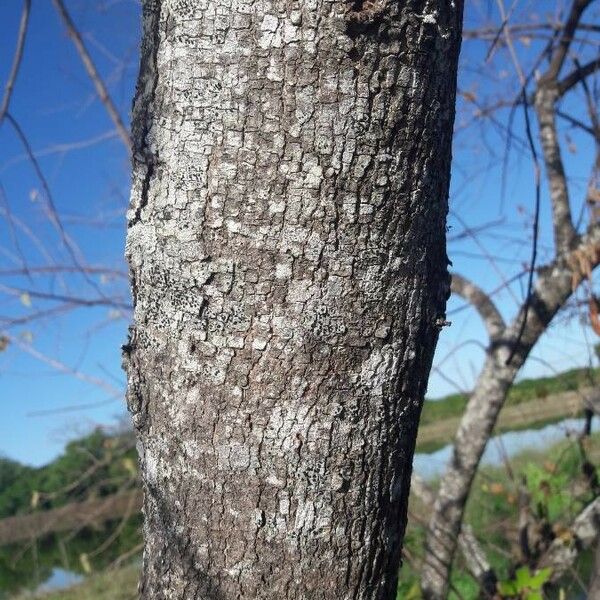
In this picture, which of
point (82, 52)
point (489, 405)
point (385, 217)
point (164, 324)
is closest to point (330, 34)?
point (385, 217)

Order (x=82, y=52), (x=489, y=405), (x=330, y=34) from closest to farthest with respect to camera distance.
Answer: (x=330, y=34)
(x=82, y=52)
(x=489, y=405)

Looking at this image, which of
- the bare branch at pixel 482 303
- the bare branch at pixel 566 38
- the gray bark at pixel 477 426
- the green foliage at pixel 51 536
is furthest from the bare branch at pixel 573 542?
the green foliage at pixel 51 536

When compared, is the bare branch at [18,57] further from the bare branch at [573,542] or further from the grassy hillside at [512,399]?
the grassy hillside at [512,399]

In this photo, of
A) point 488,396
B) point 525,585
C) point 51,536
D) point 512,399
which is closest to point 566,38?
point 488,396

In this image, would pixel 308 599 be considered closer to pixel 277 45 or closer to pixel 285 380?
pixel 285 380

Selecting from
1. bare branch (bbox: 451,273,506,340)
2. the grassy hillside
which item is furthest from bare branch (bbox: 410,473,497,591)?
the grassy hillside
